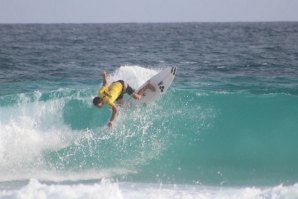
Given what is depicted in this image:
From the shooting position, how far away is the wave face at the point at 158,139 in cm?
1102

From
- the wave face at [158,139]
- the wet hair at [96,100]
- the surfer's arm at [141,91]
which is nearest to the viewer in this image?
the wet hair at [96,100]

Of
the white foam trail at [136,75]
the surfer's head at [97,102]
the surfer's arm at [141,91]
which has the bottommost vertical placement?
the surfer's head at [97,102]

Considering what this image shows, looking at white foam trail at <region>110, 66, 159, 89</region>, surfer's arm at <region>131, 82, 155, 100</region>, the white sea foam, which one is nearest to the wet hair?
surfer's arm at <region>131, 82, 155, 100</region>

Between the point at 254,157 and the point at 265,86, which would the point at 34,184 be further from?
the point at 265,86

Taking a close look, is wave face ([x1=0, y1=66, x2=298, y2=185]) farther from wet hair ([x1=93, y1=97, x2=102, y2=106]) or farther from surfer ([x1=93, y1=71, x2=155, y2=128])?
wet hair ([x1=93, y1=97, x2=102, y2=106])

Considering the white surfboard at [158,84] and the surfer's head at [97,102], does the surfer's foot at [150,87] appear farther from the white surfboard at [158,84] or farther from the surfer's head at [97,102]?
the surfer's head at [97,102]

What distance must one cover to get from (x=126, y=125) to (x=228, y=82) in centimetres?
832

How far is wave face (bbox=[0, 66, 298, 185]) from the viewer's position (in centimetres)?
1102

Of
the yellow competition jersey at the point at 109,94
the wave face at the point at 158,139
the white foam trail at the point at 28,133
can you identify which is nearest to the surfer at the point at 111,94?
the yellow competition jersey at the point at 109,94

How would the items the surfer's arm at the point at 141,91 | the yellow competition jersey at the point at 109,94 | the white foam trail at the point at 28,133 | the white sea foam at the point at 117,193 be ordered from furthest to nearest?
the white foam trail at the point at 28,133 → the surfer's arm at the point at 141,91 → the yellow competition jersey at the point at 109,94 → the white sea foam at the point at 117,193

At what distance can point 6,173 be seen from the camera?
424 inches

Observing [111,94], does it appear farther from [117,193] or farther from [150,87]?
[117,193]

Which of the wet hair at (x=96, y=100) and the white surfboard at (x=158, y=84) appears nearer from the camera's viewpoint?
the wet hair at (x=96, y=100)

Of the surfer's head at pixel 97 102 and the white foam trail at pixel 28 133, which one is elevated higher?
the white foam trail at pixel 28 133
